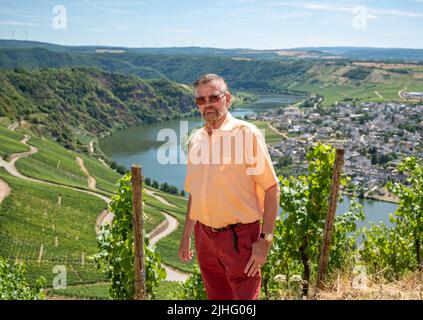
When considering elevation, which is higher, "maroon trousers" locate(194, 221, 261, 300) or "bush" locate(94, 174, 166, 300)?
"maroon trousers" locate(194, 221, 261, 300)

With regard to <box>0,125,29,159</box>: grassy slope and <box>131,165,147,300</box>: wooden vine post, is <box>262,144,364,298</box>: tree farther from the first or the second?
<box>0,125,29,159</box>: grassy slope

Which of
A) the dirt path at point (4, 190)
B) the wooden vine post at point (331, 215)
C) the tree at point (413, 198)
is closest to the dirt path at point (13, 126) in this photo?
the dirt path at point (4, 190)

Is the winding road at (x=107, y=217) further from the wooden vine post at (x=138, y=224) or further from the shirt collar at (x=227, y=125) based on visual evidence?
the shirt collar at (x=227, y=125)

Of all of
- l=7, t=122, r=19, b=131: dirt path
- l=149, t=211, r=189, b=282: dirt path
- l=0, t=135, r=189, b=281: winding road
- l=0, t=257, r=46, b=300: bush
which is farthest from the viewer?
l=7, t=122, r=19, b=131: dirt path

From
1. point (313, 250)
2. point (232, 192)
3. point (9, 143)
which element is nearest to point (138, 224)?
point (232, 192)

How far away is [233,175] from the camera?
2.88 metres

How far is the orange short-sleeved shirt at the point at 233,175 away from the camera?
285cm

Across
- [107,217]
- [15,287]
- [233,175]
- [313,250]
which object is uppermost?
[233,175]

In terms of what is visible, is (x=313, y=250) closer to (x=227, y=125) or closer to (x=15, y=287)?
(x=227, y=125)

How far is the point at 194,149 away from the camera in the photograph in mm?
3180

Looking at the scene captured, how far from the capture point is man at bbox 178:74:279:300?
287 cm

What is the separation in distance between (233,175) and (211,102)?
0.50m

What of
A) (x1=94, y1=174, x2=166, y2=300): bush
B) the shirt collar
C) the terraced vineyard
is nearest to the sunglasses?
the shirt collar
